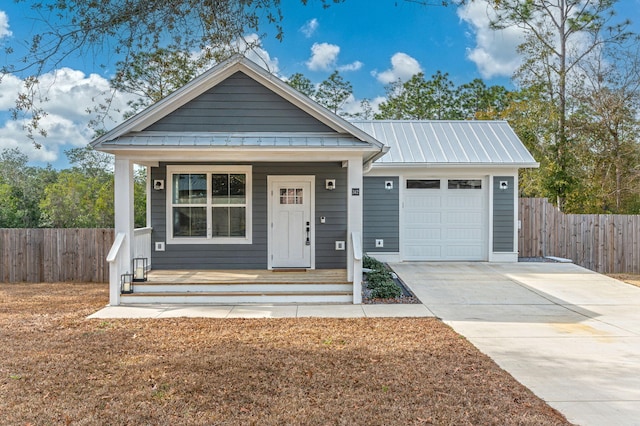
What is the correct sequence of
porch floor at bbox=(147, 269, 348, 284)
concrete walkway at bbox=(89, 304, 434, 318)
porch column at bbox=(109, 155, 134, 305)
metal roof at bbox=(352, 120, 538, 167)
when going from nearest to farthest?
concrete walkway at bbox=(89, 304, 434, 318)
porch column at bbox=(109, 155, 134, 305)
porch floor at bbox=(147, 269, 348, 284)
metal roof at bbox=(352, 120, 538, 167)

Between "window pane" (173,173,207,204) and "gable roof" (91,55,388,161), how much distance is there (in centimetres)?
154

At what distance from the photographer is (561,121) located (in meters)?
17.7

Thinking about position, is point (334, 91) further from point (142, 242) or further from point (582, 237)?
point (142, 242)

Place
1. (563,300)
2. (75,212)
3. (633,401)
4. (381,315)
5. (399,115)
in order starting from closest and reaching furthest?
(633,401)
(381,315)
(563,300)
(75,212)
(399,115)

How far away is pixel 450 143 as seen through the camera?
521 inches

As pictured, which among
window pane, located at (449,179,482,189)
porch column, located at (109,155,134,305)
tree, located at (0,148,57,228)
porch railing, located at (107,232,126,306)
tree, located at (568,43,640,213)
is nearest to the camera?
porch railing, located at (107,232,126,306)

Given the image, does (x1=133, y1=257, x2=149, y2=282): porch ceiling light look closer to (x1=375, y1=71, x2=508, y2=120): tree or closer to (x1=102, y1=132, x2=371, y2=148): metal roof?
(x1=102, y1=132, x2=371, y2=148): metal roof

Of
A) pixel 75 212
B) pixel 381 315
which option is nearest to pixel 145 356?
pixel 381 315

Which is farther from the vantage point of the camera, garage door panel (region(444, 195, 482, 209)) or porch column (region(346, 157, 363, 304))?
garage door panel (region(444, 195, 482, 209))

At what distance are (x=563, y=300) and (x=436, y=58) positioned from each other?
18.3 m

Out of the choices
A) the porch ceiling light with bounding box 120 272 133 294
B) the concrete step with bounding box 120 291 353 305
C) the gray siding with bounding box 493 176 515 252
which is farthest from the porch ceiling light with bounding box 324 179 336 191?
the gray siding with bounding box 493 176 515 252

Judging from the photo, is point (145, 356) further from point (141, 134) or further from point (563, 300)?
point (563, 300)

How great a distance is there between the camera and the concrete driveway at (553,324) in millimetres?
4203

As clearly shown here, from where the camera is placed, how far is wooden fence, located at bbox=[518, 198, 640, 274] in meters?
12.9
